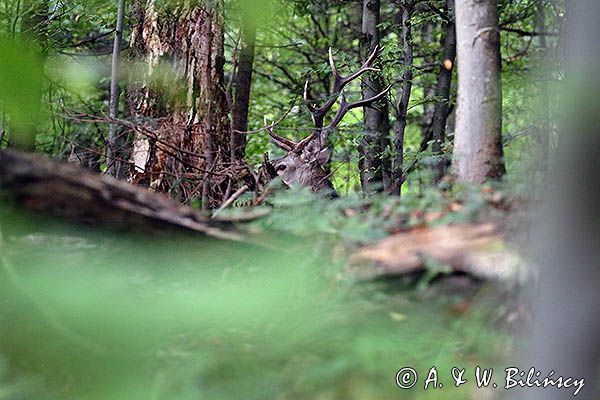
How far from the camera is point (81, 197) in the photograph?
1.90 metres

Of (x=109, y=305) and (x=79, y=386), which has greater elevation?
(x=109, y=305)

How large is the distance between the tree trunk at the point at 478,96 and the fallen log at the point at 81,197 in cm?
110

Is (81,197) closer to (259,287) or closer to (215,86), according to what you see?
(259,287)

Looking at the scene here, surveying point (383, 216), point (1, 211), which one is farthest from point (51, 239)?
point (383, 216)

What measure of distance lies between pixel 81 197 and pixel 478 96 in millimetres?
1574

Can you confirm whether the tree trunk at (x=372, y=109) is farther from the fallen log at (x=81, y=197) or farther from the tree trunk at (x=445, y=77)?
the fallen log at (x=81, y=197)

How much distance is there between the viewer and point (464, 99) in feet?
9.04

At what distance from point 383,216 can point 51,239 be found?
1.01m

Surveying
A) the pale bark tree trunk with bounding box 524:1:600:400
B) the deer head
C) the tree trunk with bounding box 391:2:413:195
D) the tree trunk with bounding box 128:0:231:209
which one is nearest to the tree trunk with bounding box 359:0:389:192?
the tree trunk with bounding box 391:2:413:195

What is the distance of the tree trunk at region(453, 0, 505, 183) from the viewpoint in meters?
2.68

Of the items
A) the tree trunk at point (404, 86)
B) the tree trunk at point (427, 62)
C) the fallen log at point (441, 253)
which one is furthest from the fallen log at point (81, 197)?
the tree trunk at point (427, 62)

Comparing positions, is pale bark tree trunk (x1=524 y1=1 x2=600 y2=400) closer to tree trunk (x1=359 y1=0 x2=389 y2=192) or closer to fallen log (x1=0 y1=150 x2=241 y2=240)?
fallen log (x1=0 y1=150 x2=241 y2=240)

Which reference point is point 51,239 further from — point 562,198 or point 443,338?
point 562,198

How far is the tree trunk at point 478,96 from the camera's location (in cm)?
268
